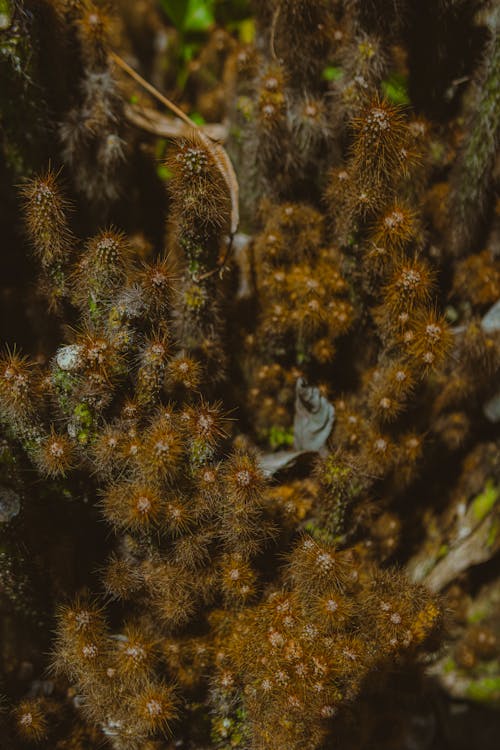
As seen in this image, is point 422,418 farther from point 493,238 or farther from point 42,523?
point 42,523

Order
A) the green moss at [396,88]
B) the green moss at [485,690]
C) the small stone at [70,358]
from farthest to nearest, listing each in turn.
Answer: the green moss at [485,690] → the green moss at [396,88] → the small stone at [70,358]

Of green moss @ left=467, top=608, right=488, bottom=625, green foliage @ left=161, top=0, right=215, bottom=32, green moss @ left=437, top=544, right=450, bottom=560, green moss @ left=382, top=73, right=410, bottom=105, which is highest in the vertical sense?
green moss @ left=382, top=73, right=410, bottom=105

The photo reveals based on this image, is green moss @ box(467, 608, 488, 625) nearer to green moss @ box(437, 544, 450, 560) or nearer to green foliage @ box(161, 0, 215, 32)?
green moss @ box(437, 544, 450, 560)

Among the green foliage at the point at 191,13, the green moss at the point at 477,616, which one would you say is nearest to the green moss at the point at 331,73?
the green foliage at the point at 191,13

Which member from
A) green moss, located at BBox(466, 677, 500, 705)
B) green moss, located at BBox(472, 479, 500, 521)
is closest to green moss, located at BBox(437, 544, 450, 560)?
green moss, located at BBox(472, 479, 500, 521)

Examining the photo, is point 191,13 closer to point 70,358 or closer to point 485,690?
point 70,358

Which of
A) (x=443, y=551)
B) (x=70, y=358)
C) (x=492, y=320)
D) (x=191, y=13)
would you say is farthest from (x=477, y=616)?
(x=191, y=13)

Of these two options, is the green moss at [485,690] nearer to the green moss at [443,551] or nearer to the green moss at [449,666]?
the green moss at [449,666]

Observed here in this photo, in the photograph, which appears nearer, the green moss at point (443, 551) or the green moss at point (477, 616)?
the green moss at point (443, 551)

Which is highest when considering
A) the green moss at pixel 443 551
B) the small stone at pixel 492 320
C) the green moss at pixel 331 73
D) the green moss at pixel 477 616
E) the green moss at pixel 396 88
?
the green moss at pixel 396 88

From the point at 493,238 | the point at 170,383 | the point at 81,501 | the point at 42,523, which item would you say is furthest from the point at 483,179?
the point at 42,523

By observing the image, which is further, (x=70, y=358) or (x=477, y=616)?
(x=477, y=616)
